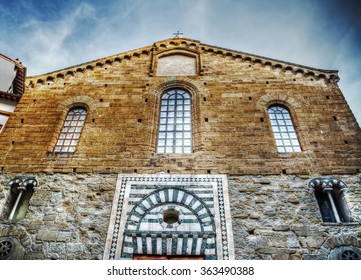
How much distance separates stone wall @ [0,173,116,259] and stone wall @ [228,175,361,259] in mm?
3131

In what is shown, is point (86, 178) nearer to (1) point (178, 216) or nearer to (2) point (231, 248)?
(1) point (178, 216)

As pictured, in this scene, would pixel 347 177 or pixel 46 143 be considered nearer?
pixel 347 177

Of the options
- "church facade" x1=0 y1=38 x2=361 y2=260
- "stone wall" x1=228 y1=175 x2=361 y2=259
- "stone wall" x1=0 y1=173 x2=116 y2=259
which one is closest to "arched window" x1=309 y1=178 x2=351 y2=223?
"church facade" x1=0 y1=38 x2=361 y2=260

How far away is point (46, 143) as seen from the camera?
834 centimetres

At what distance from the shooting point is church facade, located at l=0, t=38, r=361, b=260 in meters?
6.40

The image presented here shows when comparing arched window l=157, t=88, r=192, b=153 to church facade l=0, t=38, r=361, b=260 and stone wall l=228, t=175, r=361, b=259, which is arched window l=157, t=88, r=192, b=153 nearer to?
church facade l=0, t=38, r=361, b=260

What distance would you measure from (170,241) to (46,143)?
4.71 metres

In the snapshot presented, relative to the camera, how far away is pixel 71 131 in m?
8.83

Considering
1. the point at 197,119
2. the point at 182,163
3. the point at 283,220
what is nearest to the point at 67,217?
the point at 182,163

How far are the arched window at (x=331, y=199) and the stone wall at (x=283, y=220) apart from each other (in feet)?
0.51

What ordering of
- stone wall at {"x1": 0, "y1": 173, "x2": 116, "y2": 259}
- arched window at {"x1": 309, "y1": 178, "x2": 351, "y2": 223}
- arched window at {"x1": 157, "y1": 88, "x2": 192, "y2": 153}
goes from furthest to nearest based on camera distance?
1. arched window at {"x1": 157, "y1": 88, "x2": 192, "y2": 153}
2. arched window at {"x1": 309, "y1": 178, "x2": 351, "y2": 223}
3. stone wall at {"x1": 0, "y1": 173, "x2": 116, "y2": 259}

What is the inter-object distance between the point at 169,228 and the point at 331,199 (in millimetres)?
3958

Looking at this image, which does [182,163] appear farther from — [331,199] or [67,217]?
[331,199]
